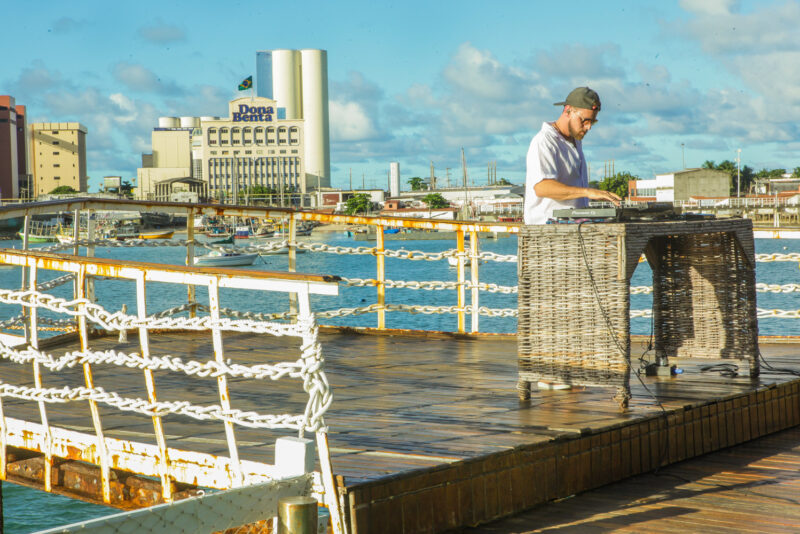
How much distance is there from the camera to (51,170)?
188875 mm

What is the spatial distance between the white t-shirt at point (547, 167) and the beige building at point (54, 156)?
640 ft

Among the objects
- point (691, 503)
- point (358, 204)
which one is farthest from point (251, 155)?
point (691, 503)

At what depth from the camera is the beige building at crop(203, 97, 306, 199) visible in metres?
184

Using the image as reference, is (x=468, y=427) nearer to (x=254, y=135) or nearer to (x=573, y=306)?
(x=573, y=306)

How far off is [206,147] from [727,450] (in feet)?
615

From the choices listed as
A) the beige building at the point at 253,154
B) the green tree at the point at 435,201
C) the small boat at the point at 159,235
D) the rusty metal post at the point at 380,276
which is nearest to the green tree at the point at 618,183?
the green tree at the point at 435,201

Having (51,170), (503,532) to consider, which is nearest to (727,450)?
(503,532)

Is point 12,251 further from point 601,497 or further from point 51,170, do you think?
point 51,170

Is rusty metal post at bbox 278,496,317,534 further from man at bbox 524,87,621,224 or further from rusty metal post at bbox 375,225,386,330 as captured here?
rusty metal post at bbox 375,225,386,330

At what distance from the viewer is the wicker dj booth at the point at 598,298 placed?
14.7 feet

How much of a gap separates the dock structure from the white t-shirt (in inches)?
27.7

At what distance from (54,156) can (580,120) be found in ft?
651

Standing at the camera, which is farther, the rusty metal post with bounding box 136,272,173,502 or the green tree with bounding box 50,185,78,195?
the green tree with bounding box 50,185,78,195

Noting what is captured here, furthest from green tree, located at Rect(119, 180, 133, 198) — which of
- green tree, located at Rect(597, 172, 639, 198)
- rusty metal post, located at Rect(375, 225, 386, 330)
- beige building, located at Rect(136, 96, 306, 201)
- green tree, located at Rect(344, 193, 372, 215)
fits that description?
rusty metal post, located at Rect(375, 225, 386, 330)
